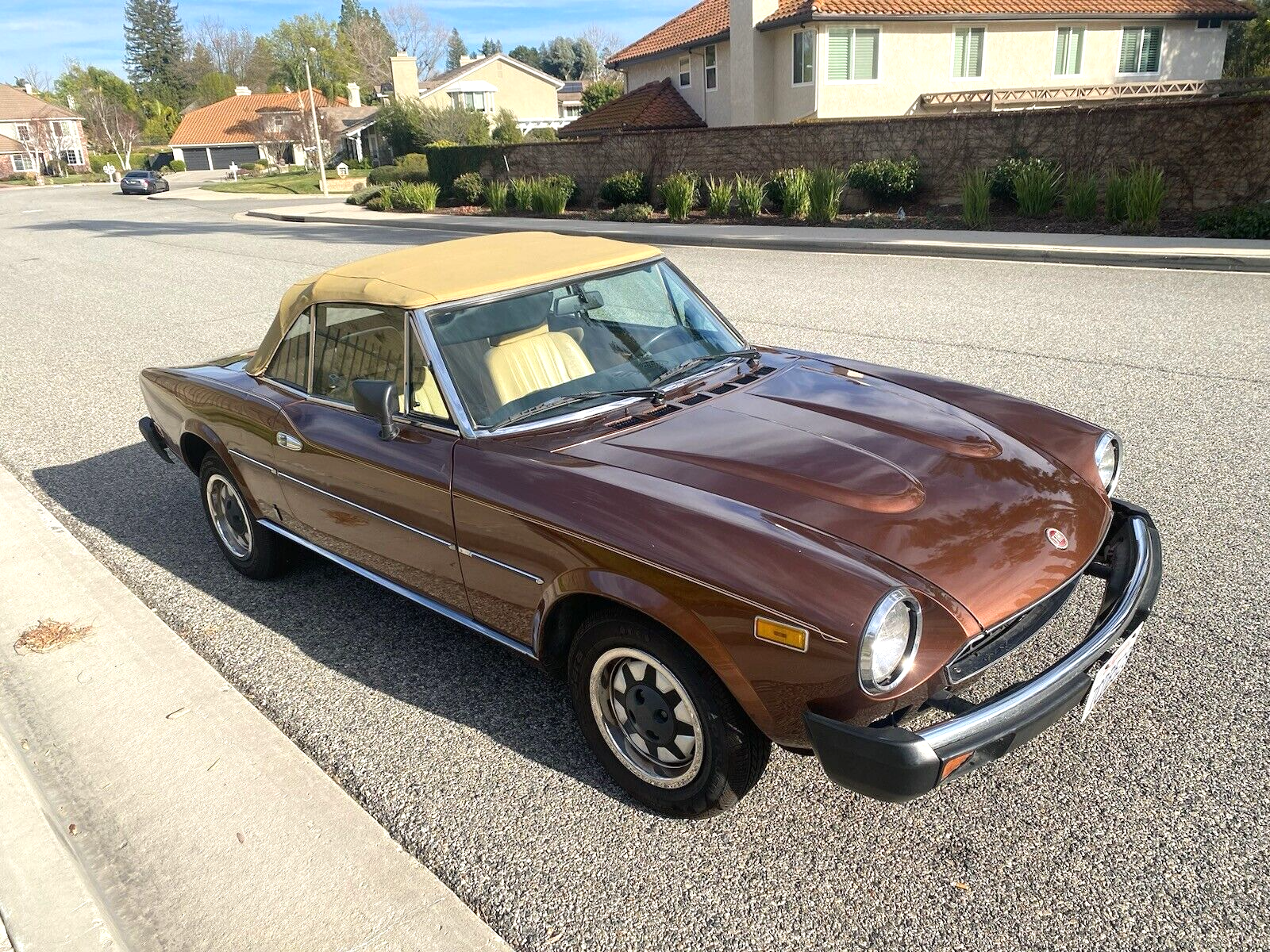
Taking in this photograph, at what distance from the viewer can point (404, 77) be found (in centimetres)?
5494

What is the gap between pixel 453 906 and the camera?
2.62m

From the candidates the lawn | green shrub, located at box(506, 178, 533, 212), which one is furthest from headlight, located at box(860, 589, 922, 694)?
the lawn

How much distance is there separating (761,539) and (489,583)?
1072 millimetres

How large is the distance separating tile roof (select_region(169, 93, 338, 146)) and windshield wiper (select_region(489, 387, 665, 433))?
86.0 metres

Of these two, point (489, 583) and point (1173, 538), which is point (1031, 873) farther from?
point (1173, 538)

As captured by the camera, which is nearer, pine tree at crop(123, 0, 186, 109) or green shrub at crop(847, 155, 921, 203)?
green shrub at crop(847, 155, 921, 203)

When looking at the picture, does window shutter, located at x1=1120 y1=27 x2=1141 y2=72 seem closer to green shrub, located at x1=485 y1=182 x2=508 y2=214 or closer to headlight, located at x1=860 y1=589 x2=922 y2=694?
green shrub, located at x1=485 y1=182 x2=508 y2=214

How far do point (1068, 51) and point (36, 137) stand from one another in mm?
95870

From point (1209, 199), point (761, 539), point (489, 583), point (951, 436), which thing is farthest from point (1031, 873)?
point (1209, 199)

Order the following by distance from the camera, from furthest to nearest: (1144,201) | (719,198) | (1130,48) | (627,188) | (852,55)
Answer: (1130,48) < (852,55) < (627,188) < (719,198) < (1144,201)

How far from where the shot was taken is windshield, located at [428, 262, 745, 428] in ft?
11.4

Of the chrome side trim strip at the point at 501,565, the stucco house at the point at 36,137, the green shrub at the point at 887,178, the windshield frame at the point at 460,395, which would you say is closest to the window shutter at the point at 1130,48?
the green shrub at the point at 887,178

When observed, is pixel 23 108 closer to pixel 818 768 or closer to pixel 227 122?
pixel 227 122

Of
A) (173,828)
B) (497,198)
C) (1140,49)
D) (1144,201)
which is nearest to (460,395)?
(173,828)
